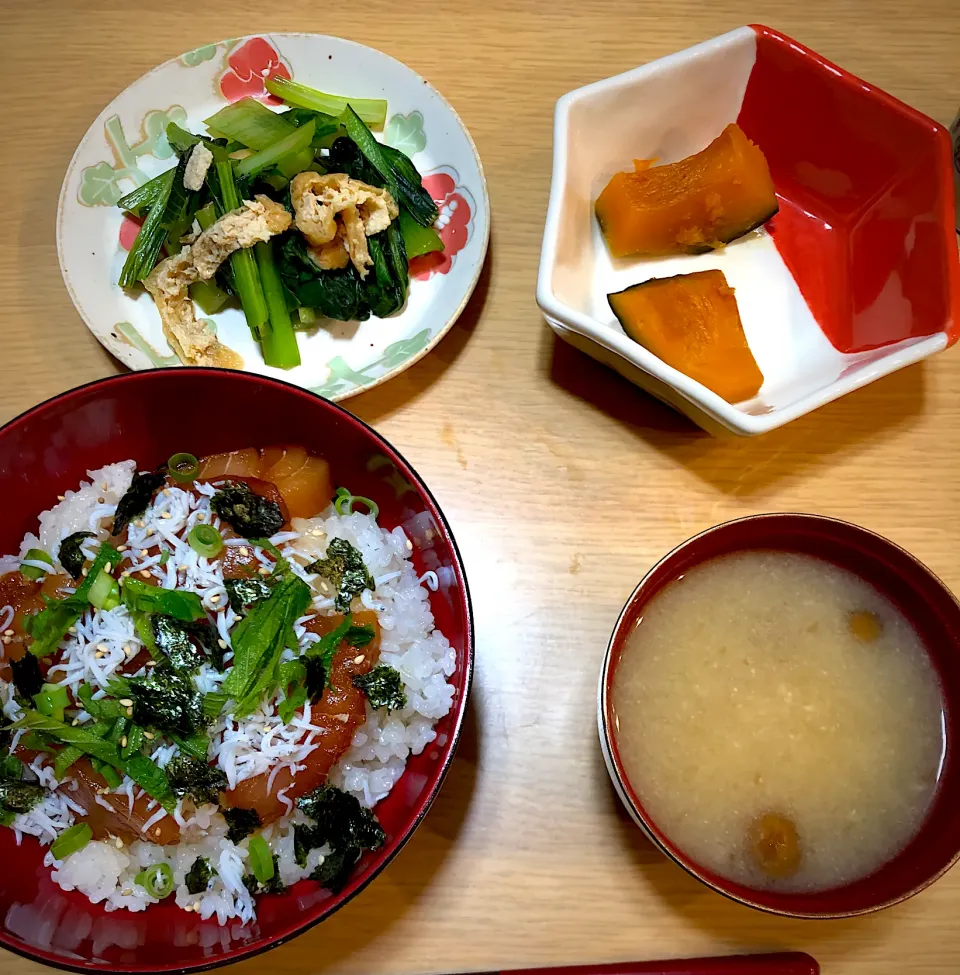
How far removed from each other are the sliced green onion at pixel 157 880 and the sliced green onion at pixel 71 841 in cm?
9

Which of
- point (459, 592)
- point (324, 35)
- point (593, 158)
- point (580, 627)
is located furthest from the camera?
point (324, 35)

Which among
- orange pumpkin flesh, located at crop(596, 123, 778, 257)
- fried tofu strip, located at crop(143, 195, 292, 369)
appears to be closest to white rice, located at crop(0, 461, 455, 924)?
fried tofu strip, located at crop(143, 195, 292, 369)

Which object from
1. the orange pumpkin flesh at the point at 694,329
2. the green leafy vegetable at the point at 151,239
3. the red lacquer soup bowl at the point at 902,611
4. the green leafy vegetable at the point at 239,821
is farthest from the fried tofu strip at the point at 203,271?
the red lacquer soup bowl at the point at 902,611

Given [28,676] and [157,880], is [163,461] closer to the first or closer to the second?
[28,676]

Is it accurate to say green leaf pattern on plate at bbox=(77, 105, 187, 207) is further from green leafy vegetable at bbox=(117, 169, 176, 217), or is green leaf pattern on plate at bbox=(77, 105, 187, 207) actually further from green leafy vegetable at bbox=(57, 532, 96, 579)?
green leafy vegetable at bbox=(57, 532, 96, 579)

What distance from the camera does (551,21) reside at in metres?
1.79

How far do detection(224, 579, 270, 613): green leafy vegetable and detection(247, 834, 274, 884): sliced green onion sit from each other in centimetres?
33

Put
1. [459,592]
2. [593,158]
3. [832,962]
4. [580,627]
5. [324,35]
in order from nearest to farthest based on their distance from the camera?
1. [459,592]
2. [832,962]
3. [580,627]
4. [593,158]
5. [324,35]

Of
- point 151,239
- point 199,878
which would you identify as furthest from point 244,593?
point 151,239

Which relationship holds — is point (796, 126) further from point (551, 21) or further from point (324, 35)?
point (324, 35)

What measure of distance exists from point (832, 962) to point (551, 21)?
6.11 feet

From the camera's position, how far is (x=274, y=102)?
174 centimetres

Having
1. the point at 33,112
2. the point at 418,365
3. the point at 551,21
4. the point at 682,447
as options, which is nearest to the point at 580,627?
the point at 682,447

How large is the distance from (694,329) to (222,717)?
1.01 meters
